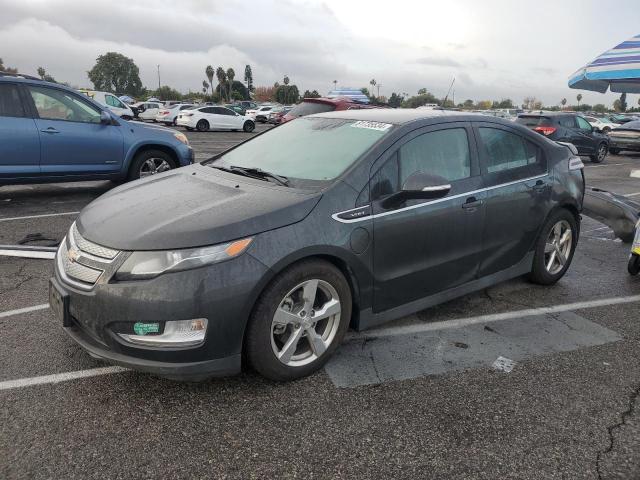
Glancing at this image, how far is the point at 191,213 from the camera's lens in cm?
284

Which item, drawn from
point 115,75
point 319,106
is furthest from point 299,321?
point 115,75

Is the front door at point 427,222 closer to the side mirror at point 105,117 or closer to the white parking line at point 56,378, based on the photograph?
the white parking line at point 56,378

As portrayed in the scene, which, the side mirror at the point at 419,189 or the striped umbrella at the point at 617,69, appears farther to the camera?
the striped umbrella at the point at 617,69

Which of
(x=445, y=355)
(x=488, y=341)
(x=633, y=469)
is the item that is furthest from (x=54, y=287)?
(x=633, y=469)

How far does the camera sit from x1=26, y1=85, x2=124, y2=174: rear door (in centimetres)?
714

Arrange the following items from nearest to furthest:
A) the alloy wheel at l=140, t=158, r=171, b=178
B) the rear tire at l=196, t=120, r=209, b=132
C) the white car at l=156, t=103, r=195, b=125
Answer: the alloy wheel at l=140, t=158, r=171, b=178 → the rear tire at l=196, t=120, r=209, b=132 → the white car at l=156, t=103, r=195, b=125

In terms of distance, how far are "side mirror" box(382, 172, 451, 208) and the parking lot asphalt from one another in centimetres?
102

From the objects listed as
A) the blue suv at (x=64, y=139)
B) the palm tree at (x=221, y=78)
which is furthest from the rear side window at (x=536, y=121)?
the palm tree at (x=221, y=78)

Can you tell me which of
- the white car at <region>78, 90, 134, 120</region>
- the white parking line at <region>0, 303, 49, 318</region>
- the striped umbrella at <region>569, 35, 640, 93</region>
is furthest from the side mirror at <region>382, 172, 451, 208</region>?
the white car at <region>78, 90, 134, 120</region>

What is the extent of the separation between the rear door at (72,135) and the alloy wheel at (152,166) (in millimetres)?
404

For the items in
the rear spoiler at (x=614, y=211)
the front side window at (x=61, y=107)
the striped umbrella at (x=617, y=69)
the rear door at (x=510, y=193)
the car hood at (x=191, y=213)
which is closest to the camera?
the car hood at (x=191, y=213)

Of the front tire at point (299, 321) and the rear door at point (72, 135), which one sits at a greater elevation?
the rear door at point (72, 135)

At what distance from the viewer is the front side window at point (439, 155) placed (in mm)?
3439

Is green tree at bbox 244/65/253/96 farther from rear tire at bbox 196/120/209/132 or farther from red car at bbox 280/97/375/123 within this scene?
red car at bbox 280/97/375/123
